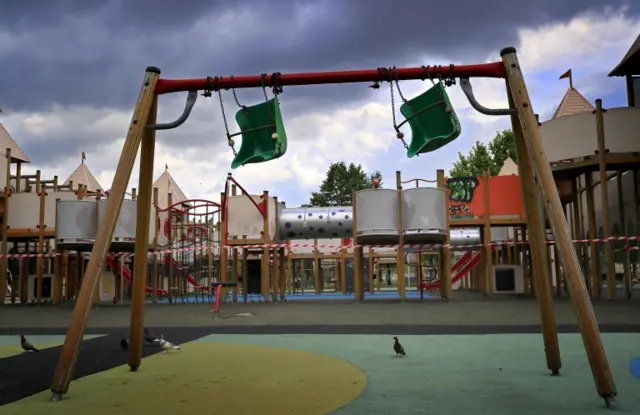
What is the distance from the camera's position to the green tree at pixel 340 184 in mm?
78562

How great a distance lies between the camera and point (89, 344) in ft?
26.5

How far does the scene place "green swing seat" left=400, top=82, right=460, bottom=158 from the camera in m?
5.39

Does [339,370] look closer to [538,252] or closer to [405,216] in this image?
[538,252]

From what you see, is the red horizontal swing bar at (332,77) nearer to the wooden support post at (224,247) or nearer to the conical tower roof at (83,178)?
the wooden support post at (224,247)

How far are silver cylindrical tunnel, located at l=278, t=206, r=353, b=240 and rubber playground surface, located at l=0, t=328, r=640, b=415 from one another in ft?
49.2

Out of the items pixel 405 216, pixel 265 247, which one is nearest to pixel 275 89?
pixel 405 216

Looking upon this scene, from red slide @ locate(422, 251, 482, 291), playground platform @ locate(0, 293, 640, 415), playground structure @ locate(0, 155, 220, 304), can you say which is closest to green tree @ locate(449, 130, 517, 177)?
red slide @ locate(422, 251, 482, 291)

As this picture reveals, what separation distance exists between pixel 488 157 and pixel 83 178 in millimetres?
31124

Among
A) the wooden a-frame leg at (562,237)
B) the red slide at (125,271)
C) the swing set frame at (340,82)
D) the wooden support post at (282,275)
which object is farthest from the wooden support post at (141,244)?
the red slide at (125,271)

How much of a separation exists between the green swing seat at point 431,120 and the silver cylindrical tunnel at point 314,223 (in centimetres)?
1768

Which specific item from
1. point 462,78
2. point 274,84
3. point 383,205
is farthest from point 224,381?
point 383,205

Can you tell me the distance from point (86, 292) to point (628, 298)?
15458 millimetres

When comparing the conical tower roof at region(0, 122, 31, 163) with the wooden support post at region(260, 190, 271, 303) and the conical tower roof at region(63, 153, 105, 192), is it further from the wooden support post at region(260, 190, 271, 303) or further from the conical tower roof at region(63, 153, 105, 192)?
the wooden support post at region(260, 190, 271, 303)

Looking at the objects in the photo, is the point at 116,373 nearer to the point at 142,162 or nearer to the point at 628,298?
the point at 142,162
